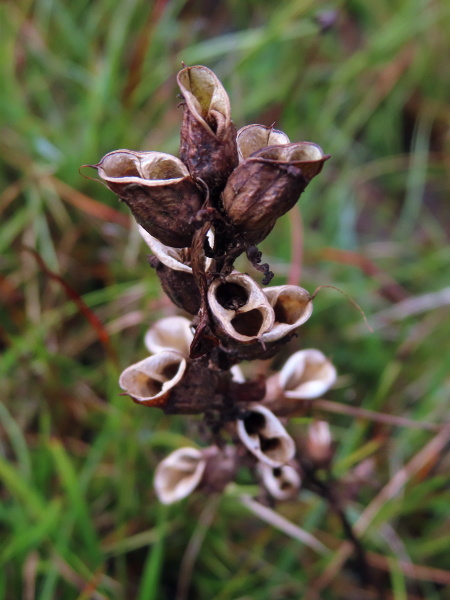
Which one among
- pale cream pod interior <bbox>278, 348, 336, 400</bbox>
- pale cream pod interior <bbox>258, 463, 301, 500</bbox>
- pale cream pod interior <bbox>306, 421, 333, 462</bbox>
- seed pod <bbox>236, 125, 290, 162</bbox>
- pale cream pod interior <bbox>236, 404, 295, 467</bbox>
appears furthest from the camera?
pale cream pod interior <bbox>306, 421, 333, 462</bbox>

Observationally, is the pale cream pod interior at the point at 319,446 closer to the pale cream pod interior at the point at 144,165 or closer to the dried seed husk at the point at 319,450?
the dried seed husk at the point at 319,450

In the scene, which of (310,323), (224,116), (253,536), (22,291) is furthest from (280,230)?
(224,116)

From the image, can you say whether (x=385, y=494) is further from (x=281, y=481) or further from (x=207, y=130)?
(x=207, y=130)

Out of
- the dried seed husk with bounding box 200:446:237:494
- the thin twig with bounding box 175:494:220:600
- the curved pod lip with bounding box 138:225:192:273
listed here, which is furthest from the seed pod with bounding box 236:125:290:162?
the thin twig with bounding box 175:494:220:600

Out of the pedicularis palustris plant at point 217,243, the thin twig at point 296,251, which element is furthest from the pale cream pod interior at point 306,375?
the thin twig at point 296,251

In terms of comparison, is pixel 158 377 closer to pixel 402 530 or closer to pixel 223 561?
pixel 223 561

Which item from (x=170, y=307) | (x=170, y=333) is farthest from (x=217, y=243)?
(x=170, y=307)

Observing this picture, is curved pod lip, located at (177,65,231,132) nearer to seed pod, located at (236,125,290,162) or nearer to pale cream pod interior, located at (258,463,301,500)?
seed pod, located at (236,125,290,162)
